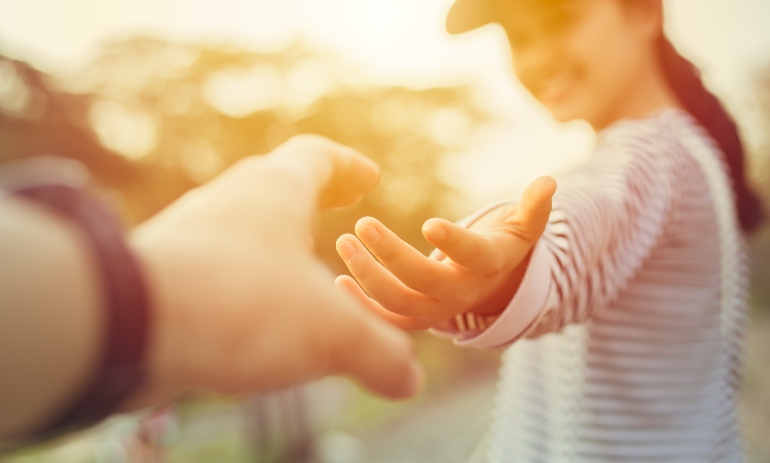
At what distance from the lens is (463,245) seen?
345 mm

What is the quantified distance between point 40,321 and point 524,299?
331 millimetres

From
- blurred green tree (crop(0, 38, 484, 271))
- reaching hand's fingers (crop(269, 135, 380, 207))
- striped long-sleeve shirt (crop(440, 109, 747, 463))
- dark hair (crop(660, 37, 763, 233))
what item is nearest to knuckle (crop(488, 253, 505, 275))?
reaching hand's fingers (crop(269, 135, 380, 207))

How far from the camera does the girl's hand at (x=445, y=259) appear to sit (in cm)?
34

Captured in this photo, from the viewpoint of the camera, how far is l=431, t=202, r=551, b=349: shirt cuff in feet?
1.39

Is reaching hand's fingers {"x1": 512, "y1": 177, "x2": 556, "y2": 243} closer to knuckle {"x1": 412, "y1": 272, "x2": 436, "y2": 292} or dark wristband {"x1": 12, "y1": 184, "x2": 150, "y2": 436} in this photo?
knuckle {"x1": 412, "y1": 272, "x2": 436, "y2": 292}

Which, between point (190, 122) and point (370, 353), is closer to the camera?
point (370, 353)

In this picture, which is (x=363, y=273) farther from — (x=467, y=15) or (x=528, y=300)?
(x=467, y=15)

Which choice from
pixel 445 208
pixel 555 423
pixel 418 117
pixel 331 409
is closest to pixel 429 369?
pixel 331 409

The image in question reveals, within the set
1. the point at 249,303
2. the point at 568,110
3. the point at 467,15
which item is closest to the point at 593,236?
the point at 249,303

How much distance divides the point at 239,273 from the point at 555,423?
59 centimetres

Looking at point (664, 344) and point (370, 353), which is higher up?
point (370, 353)

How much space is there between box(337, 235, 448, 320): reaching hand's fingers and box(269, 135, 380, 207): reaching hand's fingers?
0.08 metres

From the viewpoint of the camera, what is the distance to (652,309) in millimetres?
698

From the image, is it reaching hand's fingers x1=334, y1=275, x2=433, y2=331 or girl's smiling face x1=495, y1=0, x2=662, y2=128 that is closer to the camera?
reaching hand's fingers x1=334, y1=275, x2=433, y2=331
